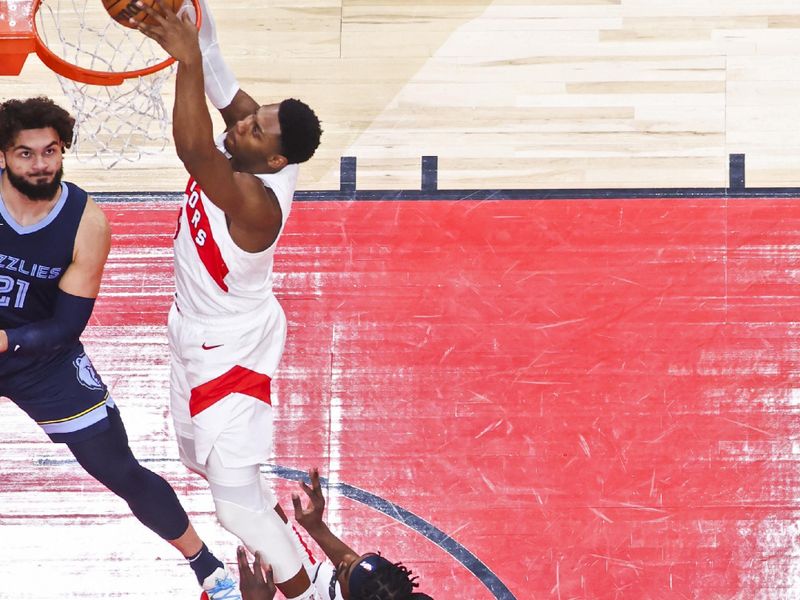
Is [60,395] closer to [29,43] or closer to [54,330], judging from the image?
[54,330]

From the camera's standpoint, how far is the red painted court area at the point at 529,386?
501cm

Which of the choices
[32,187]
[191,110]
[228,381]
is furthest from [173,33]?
[228,381]

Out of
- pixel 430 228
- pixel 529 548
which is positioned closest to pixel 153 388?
pixel 430 228

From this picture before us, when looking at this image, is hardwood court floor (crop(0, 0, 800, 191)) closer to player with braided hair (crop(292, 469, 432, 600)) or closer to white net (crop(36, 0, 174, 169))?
white net (crop(36, 0, 174, 169))

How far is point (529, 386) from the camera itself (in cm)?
532

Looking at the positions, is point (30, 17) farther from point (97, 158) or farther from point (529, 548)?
point (529, 548)

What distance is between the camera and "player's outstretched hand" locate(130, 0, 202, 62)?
3.38 metres

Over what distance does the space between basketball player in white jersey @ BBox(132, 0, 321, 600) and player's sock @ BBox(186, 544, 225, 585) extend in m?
0.12

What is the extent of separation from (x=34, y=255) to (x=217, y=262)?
0.69 meters

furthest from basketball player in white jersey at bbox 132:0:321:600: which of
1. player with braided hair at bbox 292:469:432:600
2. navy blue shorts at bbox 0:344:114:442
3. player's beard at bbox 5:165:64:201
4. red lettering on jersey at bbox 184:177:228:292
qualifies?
player's beard at bbox 5:165:64:201

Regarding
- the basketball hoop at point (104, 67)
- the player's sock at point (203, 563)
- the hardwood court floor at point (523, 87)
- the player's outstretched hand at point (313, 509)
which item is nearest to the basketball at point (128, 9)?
the basketball hoop at point (104, 67)

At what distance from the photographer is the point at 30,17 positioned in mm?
4316

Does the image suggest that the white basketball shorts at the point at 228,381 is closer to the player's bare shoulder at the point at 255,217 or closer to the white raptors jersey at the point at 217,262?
the white raptors jersey at the point at 217,262

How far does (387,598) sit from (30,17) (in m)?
2.58
